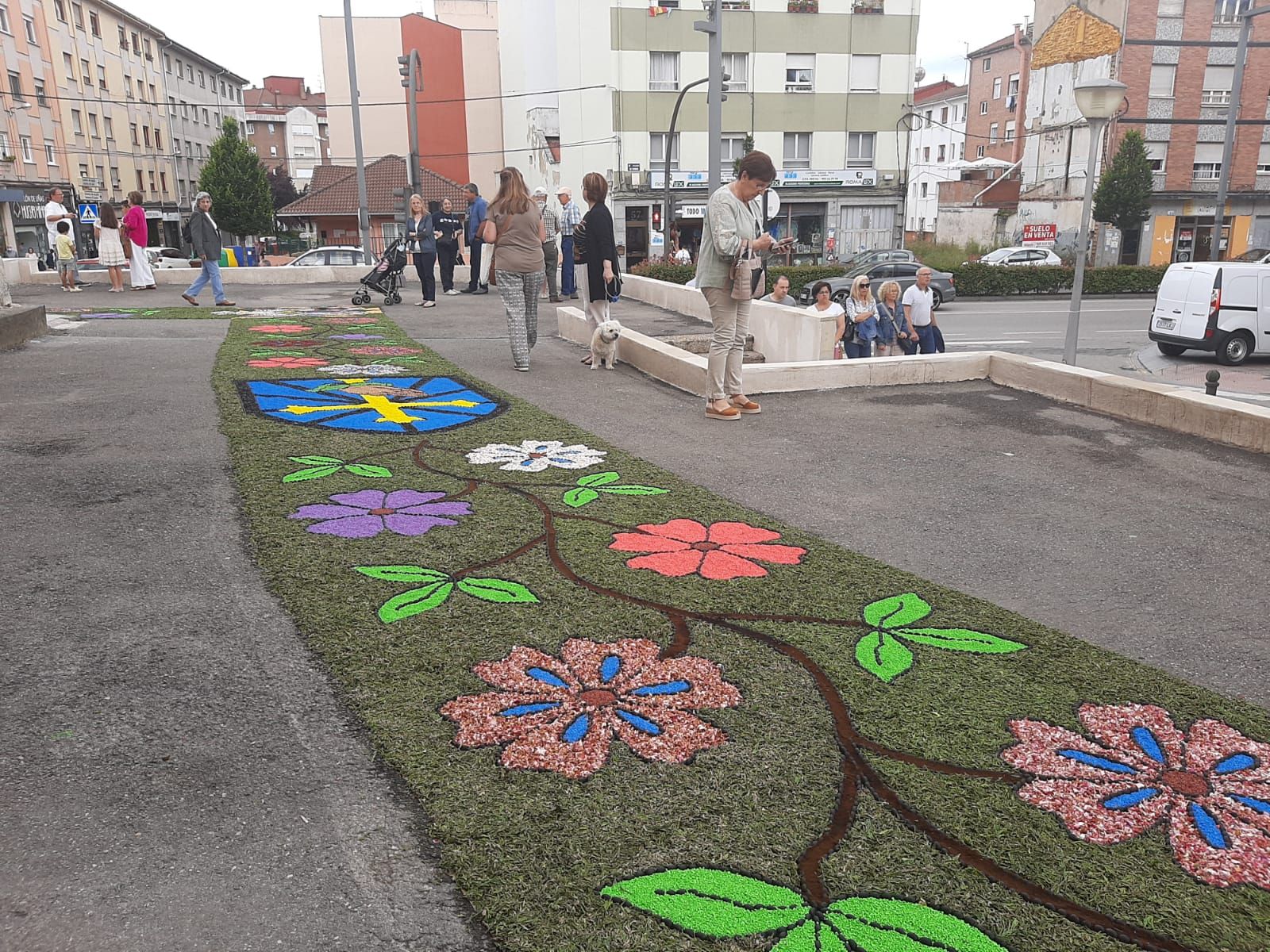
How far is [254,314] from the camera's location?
14.2 metres

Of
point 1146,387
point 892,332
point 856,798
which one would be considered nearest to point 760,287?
point 892,332

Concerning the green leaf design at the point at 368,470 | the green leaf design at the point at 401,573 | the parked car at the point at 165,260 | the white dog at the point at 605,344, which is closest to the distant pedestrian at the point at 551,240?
the white dog at the point at 605,344

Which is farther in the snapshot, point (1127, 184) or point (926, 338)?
→ point (1127, 184)

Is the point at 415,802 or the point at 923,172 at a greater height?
the point at 923,172

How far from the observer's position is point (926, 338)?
11.8 m

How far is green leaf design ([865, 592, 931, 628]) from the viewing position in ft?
12.5

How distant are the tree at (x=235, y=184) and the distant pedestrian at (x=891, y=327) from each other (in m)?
51.6

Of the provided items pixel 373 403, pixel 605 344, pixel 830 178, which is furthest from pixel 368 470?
pixel 830 178

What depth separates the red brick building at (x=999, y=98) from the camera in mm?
57438

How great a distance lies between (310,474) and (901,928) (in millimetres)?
4456

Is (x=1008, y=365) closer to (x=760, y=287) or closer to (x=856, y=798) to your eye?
(x=760, y=287)

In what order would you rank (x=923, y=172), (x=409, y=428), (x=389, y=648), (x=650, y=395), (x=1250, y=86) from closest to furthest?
1. (x=389, y=648)
2. (x=409, y=428)
3. (x=650, y=395)
4. (x=1250, y=86)
5. (x=923, y=172)

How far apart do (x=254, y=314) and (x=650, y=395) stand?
26.6 feet

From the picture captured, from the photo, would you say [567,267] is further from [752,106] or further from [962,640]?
[752,106]
